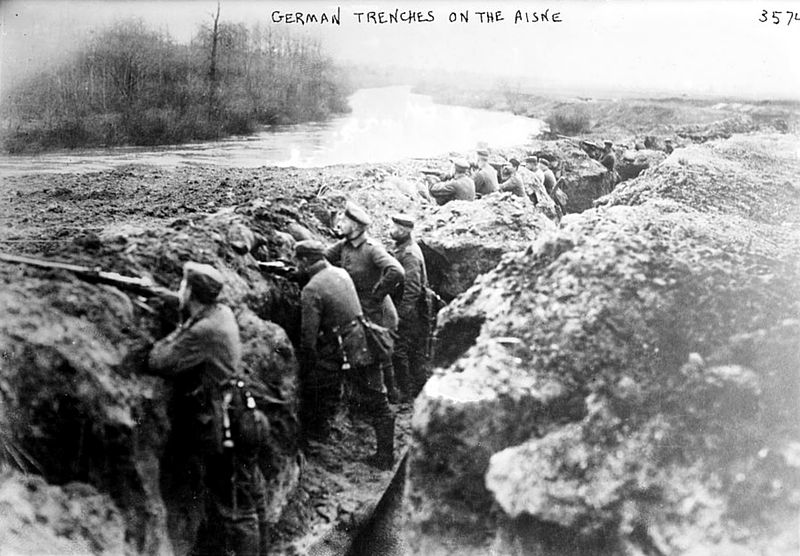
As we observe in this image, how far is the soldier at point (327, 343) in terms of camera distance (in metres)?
3.50

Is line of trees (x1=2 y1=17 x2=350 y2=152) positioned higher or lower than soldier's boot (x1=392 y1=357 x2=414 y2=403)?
higher

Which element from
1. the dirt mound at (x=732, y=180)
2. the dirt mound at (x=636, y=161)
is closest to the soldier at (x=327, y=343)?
the dirt mound at (x=732, y=180)

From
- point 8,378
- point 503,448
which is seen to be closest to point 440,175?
point 503,448

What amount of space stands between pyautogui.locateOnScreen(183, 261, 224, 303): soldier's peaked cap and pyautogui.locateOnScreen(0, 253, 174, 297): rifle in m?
0.18

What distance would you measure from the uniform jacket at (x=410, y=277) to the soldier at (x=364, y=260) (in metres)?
0.28

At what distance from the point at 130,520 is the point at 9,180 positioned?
2.27m

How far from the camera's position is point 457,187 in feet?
18.5

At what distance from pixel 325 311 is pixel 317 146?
3.97 ft

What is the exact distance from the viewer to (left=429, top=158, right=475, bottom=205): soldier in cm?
548

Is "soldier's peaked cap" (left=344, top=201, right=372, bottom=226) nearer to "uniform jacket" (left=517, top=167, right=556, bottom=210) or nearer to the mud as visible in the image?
the mud

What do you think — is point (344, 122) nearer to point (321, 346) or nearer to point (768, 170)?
point (321, 346)

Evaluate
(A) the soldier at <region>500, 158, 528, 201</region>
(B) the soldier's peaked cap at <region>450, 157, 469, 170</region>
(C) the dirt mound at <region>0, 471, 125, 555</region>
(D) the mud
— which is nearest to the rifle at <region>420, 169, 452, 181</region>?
(B) the soldier's peaked cap at <region>450, 157, 469, 170</region>

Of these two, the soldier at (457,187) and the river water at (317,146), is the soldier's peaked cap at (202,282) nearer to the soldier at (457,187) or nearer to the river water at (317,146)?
the river water at (317,146)

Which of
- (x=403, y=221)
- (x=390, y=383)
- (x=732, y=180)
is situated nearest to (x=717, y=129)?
(x=732, y=180)
